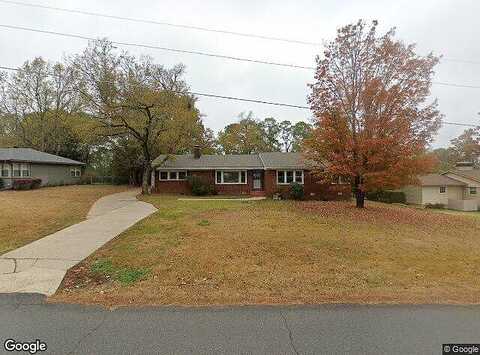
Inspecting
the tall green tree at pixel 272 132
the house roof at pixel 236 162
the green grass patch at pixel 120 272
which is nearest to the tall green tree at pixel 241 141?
the tall green tree at pixel 272 132

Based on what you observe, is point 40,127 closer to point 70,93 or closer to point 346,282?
point 70,93

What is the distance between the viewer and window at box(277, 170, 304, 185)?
27.0 m

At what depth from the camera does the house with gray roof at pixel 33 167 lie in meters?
27.5

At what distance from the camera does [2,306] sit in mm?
5176

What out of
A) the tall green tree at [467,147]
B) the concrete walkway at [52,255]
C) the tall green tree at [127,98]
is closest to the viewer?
the concrete walkway at [52,255]

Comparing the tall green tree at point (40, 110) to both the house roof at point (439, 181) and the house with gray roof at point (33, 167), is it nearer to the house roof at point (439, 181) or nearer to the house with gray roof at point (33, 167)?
the house with gray roof at point (33, 167)

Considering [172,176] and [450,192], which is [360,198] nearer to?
[172,176]

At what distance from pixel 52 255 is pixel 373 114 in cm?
1460

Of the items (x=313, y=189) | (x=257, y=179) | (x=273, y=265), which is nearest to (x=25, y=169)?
(x=257, y=179)

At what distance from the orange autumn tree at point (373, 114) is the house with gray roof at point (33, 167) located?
25215mm

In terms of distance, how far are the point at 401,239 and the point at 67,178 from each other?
110 ft

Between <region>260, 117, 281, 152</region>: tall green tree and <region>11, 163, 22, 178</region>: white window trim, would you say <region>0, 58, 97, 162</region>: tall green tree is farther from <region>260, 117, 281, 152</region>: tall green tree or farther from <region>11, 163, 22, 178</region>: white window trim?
<region>260, 117, 281, 152</region>: tall green tree

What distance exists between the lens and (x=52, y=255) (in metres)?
8.16

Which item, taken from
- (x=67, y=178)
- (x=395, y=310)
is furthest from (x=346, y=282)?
(x=67, y=178)
